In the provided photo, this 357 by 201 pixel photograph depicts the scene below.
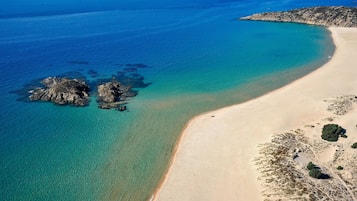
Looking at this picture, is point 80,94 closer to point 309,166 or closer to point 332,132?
point 309,166

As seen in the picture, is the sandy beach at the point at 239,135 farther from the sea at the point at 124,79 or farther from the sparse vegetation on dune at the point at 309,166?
the sea at the point at 124,79

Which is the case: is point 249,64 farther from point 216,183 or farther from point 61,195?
point 61,195

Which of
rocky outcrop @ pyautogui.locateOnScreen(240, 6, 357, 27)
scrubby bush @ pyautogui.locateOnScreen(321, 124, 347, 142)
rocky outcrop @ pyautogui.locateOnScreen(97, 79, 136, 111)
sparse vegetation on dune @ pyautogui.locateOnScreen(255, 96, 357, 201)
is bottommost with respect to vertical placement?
sparse vegetation on dune @ pyautogui.locateOnScreen(255, 96, 357, 201)

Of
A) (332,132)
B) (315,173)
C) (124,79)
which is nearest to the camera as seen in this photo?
(315,173)

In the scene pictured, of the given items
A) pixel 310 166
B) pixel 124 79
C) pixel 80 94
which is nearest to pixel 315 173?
pixel 310 166

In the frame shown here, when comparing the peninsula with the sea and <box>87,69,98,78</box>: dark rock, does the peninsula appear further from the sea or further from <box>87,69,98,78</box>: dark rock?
<box>87,69,98,78</box>: dark rock

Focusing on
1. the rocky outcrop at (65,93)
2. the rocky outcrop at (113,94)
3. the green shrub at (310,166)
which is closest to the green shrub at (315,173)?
the green shrub at (310,166)

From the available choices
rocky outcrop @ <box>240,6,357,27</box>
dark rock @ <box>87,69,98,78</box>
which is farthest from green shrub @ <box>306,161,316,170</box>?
rocky outcrop @ <box>240,6,357,27</box>
